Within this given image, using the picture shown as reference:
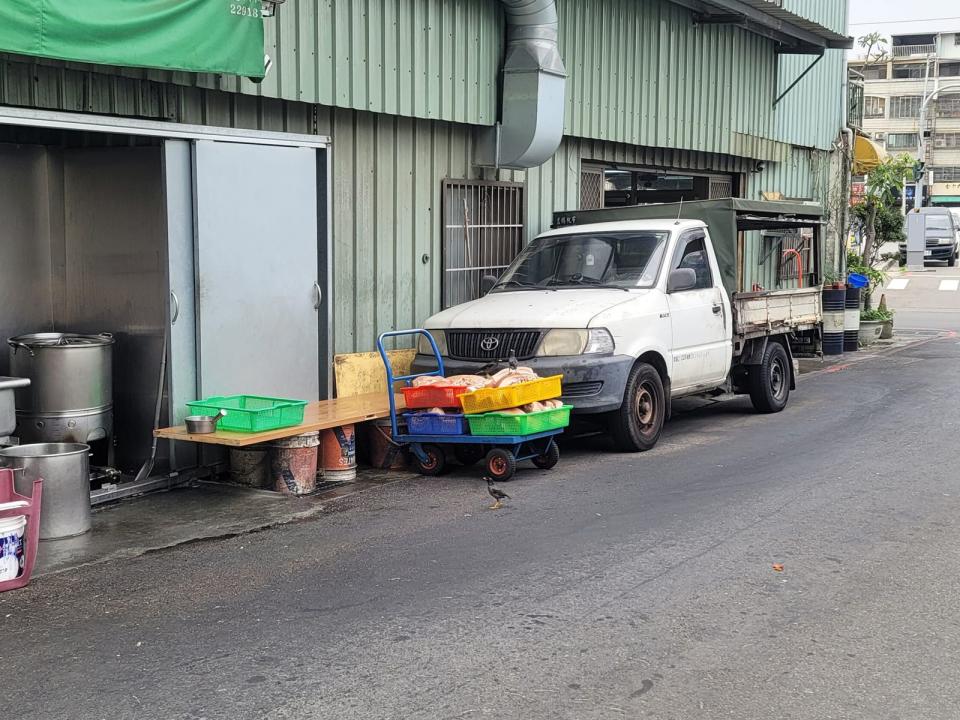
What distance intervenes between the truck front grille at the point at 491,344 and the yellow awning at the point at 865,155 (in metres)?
16.2

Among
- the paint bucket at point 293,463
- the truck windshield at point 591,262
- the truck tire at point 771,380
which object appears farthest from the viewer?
the truck tire at point 771,380

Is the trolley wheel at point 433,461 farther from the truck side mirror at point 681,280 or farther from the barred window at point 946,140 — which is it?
the barred window at point 946,140

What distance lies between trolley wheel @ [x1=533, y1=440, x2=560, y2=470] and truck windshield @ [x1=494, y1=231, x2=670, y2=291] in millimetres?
2068

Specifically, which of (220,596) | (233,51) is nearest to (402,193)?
(233,51)

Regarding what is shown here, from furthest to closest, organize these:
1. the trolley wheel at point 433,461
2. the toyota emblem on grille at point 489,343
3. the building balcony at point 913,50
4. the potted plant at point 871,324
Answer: the building balcony at point 913,50
the potted plant at point 871,324
the toyota emblem on grille at point 489,343
the trolley wheel at point 433,461

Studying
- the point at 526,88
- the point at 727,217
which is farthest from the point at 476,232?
the point at 727,217

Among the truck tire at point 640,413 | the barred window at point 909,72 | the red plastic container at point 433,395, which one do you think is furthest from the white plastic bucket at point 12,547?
the barred window at point 909,72

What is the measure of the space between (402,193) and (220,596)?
6501 mm

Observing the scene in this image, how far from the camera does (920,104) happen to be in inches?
3408

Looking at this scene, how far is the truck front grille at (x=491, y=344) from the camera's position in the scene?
33.7ft

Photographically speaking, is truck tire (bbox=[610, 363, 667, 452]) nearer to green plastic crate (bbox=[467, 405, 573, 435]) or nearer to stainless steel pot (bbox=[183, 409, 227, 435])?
green plastic crate (bbox=[467, 405, 573, 435])

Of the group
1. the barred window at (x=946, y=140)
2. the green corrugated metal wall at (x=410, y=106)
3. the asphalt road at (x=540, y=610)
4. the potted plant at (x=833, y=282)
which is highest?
the barred window at (x=946, y=140)

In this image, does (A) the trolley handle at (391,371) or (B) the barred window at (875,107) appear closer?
(A) the trolley handle at (391,371)

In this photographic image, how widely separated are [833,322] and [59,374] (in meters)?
14.4
